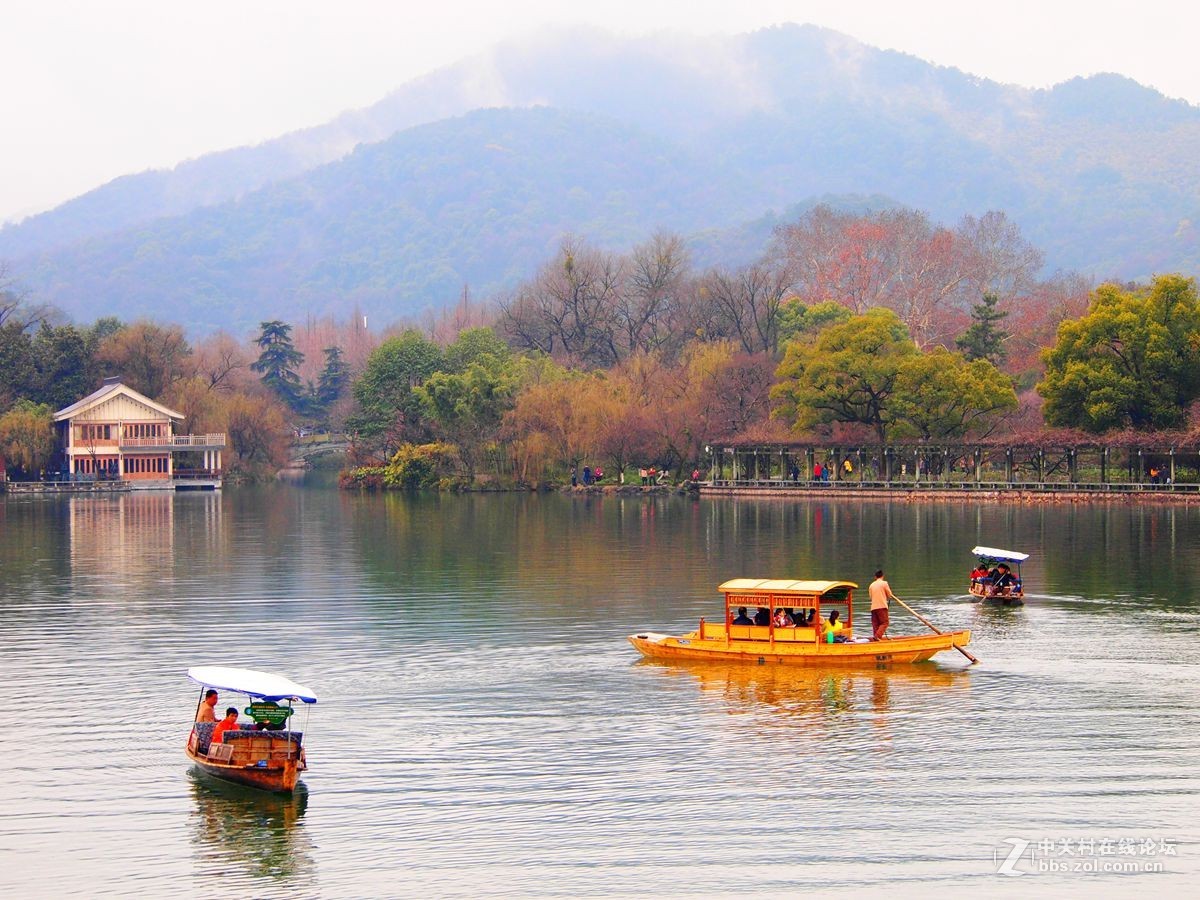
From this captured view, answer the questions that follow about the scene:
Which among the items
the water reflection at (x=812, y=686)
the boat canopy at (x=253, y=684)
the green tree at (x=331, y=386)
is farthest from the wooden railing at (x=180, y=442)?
the boat canopy at (x=253, y=684)

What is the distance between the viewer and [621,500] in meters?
96.8

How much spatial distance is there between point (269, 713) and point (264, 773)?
0.96 m

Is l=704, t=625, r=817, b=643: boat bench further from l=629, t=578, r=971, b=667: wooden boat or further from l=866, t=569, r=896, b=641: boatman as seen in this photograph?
l=866, t=569, r=896, b=641: boatman

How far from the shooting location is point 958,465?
3895 inches

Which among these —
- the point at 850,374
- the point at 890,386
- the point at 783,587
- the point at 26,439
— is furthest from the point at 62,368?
the point at 783,587

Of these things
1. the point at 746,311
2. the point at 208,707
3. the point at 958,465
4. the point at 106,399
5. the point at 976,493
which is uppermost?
the point at 746,311

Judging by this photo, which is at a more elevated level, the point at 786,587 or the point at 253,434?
the point at 253,434

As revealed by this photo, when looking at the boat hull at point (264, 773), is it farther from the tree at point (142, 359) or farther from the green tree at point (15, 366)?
the tree at point (142, 359)

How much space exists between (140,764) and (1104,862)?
1540 centimetres

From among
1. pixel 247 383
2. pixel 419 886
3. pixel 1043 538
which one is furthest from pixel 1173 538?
pixel 247 383

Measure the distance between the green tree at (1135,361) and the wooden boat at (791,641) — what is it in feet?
184

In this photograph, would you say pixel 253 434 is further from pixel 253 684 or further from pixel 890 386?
pixel 253 684

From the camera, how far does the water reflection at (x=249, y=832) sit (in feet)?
66.9

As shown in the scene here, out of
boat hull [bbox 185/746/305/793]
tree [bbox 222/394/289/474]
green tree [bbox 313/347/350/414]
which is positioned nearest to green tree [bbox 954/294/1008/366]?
tree [bbox 222/394/289/474]
